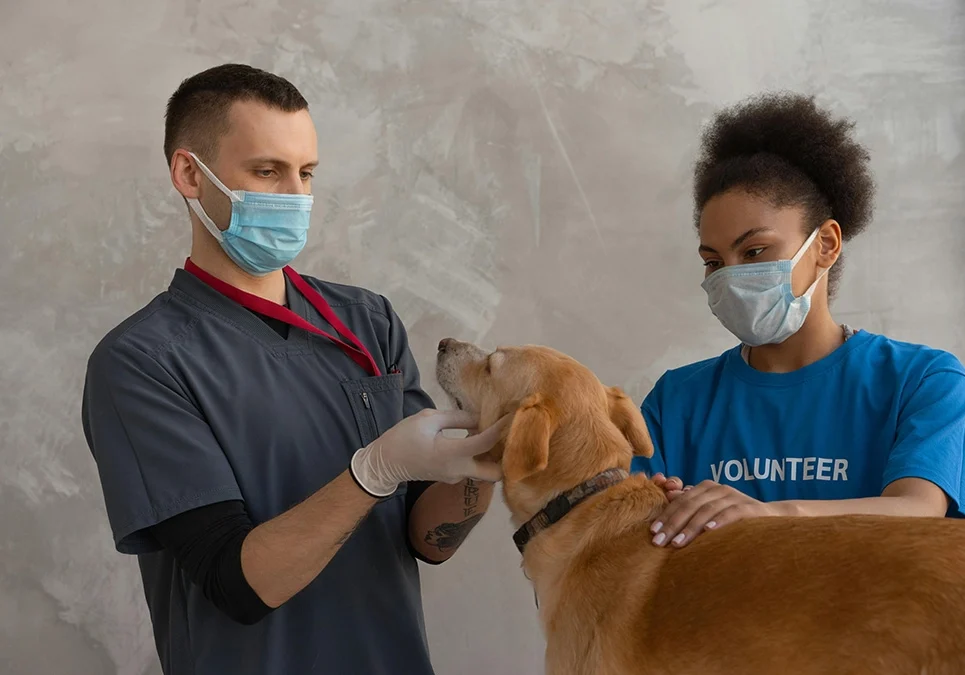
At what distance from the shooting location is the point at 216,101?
1.74 meters

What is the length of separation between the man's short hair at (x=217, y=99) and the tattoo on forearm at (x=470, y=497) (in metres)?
0.84

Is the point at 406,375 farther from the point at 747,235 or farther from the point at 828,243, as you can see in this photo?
the point at 828,243

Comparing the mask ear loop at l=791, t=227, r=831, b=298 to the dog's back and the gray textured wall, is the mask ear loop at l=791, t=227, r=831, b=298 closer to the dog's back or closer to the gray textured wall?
the dog's back

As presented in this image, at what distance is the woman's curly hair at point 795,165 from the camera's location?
1922 mm

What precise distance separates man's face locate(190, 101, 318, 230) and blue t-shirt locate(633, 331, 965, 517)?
0.96 metres

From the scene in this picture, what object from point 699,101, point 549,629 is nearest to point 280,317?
point 549,629

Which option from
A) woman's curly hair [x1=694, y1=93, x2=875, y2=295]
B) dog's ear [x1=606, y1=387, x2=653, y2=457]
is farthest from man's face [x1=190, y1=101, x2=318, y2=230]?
woman's curly hair [x1=694, y1=93, x2=875, y2=295]

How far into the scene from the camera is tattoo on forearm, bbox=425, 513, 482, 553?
1.81 m

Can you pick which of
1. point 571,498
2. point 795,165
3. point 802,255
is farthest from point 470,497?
point 795,165

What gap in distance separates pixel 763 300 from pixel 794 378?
0.59ft

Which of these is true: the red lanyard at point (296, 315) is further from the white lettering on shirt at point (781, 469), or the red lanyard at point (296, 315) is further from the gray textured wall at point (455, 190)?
the gray textured wall at point (455, 190)

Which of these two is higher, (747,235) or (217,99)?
(217,99)

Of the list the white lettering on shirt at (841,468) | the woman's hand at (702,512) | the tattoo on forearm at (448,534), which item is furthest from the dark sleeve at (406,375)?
the white lettering on shirt at (841,468)

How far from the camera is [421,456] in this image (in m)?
1.54
